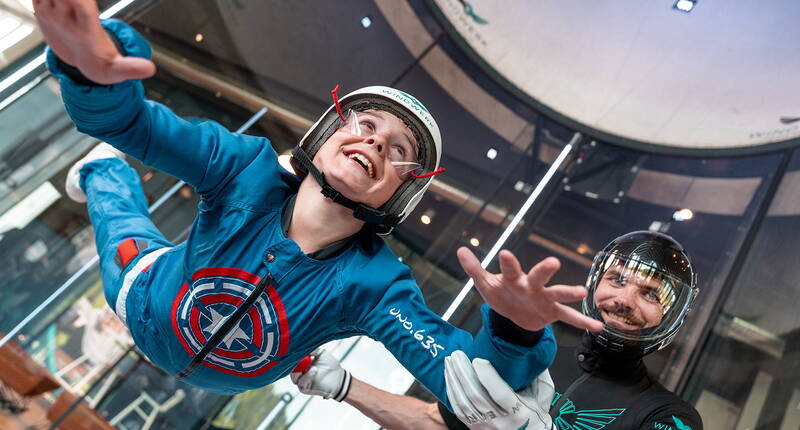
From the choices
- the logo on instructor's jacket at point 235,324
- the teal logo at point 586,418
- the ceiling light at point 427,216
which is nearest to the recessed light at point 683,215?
the ceiling light at point 427,216

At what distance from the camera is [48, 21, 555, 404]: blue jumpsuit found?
1131mm

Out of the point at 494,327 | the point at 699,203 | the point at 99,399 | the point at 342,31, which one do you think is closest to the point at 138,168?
the point at 99,399

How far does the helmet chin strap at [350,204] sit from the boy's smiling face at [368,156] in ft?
0.04

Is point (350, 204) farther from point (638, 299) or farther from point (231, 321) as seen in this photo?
point (638, 299)

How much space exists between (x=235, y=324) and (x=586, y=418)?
3.25 ft

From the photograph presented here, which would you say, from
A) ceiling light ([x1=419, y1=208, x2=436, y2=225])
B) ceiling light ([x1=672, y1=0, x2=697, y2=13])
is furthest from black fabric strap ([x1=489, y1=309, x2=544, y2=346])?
ceiling light ([x1=672, y1=0, x2=697, y2=13])

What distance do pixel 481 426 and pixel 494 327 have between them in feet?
0.60

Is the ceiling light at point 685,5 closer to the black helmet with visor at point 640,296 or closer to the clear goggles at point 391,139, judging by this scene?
the black helmet with visor at point 640,296

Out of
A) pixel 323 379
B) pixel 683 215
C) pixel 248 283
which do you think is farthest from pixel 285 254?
pixel 683 215

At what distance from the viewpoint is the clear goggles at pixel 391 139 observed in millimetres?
1324

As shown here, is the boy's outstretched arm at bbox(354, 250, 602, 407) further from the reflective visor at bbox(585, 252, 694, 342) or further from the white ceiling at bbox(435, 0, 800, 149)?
the white ceiling at bbox(435, 0, 800, 149)

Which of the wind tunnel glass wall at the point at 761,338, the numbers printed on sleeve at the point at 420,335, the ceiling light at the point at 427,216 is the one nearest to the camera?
the numbers printed on sleeve at the point at 420,335

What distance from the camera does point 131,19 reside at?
8.11ft

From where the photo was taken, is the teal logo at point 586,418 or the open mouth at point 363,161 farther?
the teal logo at point 586,418
